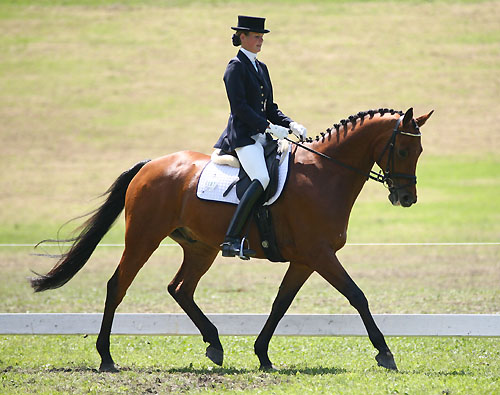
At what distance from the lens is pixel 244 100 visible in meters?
6.40

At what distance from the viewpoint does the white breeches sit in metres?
6.23

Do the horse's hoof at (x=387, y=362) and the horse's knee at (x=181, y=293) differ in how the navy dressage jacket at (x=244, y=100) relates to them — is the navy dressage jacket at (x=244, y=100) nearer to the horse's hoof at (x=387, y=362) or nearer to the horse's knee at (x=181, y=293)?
the horse's knee at (x=181, y=293)

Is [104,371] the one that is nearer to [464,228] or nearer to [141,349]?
[141,349]

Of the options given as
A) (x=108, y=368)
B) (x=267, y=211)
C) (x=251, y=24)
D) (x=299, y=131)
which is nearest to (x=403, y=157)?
(x=299, y=131)

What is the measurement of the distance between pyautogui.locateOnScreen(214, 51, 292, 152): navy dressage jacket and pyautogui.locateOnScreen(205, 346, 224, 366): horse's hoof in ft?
5.46

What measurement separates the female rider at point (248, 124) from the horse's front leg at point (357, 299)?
633 mm

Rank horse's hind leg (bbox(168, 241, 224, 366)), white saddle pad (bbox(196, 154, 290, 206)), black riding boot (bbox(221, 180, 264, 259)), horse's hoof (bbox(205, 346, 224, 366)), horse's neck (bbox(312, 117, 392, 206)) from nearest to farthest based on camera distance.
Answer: black riding boot (bbox(221, 180, 264, 259)), horse's neck (bbox(312, 117, 392, 206)), white saddle pad (bbox(196, 154, 290, 206)), horse's hoof (bbox(205, 346, 224, 366)), horse's hind leg (bbox(168, 241, 224, 366))

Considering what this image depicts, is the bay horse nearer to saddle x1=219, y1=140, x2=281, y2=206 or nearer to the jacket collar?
saddle x1=219, y1=140, x2=281, y2=206

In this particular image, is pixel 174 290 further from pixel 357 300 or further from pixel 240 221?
pixel 357 300

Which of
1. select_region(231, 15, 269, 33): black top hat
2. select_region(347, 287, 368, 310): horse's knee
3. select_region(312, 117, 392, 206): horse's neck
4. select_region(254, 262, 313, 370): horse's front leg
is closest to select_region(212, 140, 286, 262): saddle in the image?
select_region(254, 262, 313, 370): horse's front leg

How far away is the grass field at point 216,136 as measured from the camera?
6445mm

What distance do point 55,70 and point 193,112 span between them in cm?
606

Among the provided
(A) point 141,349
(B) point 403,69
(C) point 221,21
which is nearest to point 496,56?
(B) point 403,69

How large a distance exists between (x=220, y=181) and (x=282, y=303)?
1.12 meters
